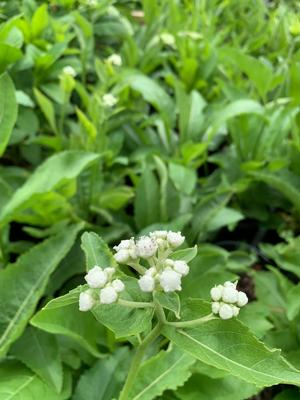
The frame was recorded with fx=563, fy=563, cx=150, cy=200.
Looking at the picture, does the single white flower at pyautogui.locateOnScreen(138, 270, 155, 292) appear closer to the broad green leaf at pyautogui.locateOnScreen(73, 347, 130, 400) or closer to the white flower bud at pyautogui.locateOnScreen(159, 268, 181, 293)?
the white flower bud at pyautogui.locateOnScreen(159, 268, 181, 293)

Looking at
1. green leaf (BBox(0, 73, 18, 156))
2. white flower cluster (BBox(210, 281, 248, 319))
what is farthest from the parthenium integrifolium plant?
green leaf (BBox(0, 73, 18, 156))

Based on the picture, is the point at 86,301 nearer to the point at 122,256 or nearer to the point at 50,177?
the point at 122,256

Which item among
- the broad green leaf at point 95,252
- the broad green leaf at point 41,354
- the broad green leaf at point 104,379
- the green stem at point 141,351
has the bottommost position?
the broad green leaf at point 104,379

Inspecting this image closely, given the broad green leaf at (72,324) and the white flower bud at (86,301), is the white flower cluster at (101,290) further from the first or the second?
the broad green leaf at (72,324)

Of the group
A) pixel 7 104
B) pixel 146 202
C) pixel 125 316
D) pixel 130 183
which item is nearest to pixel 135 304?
pixel 125 316

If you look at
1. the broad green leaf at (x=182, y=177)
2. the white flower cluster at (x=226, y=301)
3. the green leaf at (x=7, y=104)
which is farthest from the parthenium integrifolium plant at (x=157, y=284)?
the broad green leaf at (x=182, y=177)
